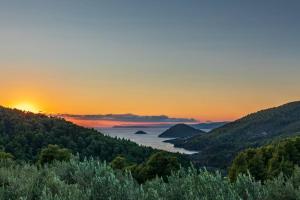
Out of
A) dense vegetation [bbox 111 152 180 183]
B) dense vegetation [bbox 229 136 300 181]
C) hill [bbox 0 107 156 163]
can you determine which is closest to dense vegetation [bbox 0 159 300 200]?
dense vegetation [bbox 111 152 180 183]

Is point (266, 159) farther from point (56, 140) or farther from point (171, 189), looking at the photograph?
point (56, 140)

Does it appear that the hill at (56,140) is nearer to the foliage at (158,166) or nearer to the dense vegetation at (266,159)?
the foliage at (158,166)

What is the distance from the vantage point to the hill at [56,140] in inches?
4759

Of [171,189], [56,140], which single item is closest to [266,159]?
[171,189]

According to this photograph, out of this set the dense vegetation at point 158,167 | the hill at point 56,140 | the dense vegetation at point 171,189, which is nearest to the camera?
the dense vegetation at point 171,189

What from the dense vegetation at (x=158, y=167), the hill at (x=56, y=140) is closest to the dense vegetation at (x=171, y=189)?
the dense vegetation at (x=158, y=167)

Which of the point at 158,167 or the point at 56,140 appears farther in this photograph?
the point at 56,140

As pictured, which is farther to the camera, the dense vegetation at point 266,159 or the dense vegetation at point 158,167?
the dense vegetation at point 158,167

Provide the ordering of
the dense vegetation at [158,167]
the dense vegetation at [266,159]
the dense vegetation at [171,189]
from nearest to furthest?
the dense vegetation at [171,189] < the dense vegetation at [266,159] < the dense vegetation at [158,167]

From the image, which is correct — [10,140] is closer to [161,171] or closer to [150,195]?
[161,171]

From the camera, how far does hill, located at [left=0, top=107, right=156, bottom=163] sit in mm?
120875

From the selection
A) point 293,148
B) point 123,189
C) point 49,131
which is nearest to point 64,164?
point 123,189

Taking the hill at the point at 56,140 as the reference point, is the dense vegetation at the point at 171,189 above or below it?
above

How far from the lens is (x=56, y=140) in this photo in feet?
429
